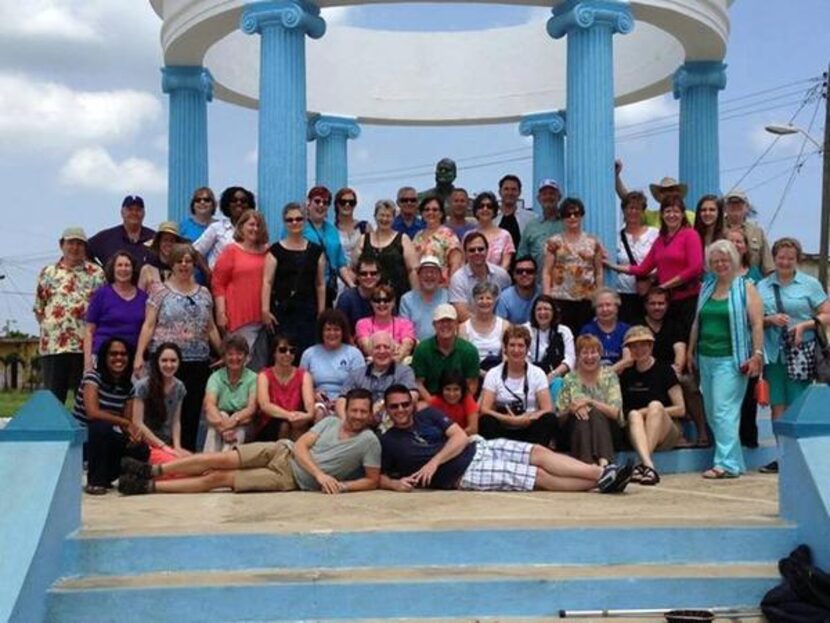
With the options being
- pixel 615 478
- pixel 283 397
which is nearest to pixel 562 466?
pixel 615 478

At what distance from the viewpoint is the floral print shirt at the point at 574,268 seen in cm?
1025

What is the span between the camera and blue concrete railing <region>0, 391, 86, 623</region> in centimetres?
553

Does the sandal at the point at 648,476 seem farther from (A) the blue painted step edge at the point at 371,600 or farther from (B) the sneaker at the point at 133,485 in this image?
(B) the sneaker at the point at 133,485

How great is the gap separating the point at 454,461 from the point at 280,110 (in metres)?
5.35

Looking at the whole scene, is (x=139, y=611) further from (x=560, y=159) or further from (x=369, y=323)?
(x=560, y=159)

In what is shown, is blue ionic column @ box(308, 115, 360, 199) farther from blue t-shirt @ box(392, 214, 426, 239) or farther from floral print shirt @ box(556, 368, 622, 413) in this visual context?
floral print shirt @ box(556, 368, 622, 413)

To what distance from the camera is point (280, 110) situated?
39.4ft

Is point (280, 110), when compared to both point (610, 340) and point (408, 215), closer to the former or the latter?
point (408, 215)

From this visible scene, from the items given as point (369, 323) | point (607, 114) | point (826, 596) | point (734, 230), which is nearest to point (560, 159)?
point (607, 114)

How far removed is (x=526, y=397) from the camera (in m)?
9.00

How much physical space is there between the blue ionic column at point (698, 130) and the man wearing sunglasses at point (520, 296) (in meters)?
5.53

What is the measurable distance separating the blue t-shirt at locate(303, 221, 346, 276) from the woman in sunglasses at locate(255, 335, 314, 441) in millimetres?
1567

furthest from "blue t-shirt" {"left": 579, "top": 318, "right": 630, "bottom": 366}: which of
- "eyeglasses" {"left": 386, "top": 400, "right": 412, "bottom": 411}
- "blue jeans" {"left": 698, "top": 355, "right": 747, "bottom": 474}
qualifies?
"eyeglasses" {"left": 386, "top": 400, "right": 412, "bottom": 411}

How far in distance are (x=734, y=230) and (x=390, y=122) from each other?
1006 cm
